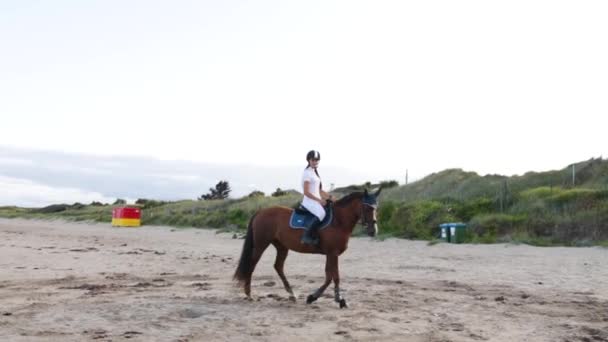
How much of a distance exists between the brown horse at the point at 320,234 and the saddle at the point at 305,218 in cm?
6

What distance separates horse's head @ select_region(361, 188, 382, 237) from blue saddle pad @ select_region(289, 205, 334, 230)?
53 cm

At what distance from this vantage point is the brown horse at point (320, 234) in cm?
920

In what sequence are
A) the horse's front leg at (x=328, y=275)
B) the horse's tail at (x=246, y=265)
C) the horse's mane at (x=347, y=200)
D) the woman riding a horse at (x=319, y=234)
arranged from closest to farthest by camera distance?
the horse's front leg at (x=328, y=275)
the woman riding a horse at (x=319, y=234)
the horse's mane at (x=347, y=200)
the horse's tail at (x=246, y=265)

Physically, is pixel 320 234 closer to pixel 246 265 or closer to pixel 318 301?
pixel 318 301

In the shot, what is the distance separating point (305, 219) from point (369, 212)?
3.46ft

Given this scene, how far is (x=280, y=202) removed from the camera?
3678cm

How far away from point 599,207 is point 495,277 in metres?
8.69

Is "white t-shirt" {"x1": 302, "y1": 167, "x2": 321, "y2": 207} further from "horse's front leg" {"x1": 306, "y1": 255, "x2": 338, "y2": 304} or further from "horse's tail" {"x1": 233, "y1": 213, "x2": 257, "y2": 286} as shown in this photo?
"horse's tail" {"x1": 233, "y1": 213, "x2": 257, "y2": 286}

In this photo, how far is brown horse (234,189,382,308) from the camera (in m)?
9.20

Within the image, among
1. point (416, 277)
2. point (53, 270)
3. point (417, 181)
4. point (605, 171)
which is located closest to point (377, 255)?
point (416, 277)

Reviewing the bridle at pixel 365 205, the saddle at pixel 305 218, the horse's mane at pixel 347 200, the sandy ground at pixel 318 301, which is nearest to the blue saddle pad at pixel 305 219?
the saddle at pixel 305 218

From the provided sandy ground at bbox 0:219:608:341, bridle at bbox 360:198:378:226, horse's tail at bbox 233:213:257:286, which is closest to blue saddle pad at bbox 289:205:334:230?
bridle at bbox 360:198:378:226

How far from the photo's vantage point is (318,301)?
31.4 ft

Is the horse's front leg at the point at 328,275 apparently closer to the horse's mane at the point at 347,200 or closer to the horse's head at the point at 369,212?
the horse's head at the point at 369,212
